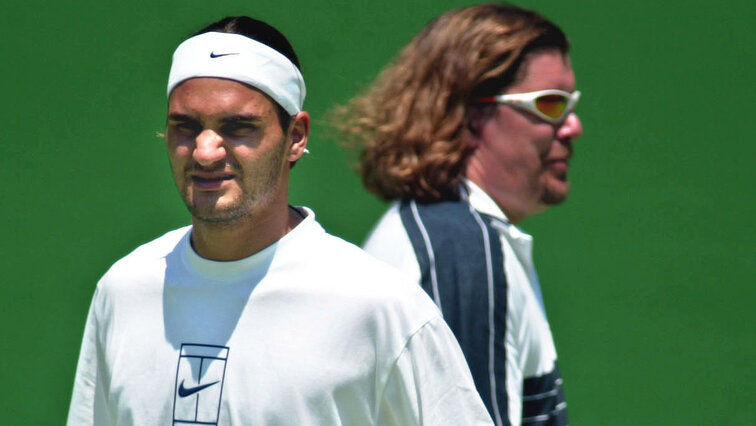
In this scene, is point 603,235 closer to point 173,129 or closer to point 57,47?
point 57,47

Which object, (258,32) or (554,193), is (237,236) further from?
(554,193)

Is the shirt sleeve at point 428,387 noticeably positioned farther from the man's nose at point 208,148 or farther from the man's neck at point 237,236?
the man's nose at point 208,148

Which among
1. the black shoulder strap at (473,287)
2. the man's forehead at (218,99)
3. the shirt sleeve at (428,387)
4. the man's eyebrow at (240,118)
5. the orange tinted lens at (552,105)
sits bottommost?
the shirt sleeve at (428,387)

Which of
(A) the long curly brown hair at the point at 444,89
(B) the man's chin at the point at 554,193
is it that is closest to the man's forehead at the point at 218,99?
(A) the long curly brown hair at the point at 444,89

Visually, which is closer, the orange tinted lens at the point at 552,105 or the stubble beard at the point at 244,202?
the stubble beard at the point at 244,202

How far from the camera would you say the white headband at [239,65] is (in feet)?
7.40

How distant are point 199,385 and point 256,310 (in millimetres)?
168

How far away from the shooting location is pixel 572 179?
171 inches

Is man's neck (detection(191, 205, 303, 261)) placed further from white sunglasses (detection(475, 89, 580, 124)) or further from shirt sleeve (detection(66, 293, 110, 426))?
white sunglasses (detection(475, 89, 580, 124))

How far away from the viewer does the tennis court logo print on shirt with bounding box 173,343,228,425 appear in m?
2.18

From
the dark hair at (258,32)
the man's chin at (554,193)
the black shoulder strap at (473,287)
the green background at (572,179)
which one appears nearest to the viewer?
the dark hair at (258,32)

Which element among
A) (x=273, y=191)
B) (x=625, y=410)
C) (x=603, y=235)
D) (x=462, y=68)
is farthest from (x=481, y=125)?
(x=625, y=410)

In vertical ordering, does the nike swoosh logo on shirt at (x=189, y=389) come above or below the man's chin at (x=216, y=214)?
below

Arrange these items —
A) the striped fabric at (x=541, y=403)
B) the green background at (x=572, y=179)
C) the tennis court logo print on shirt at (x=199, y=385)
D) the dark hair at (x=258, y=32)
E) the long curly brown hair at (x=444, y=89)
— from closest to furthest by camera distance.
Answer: the tennis court logo print on shirt at (x=199, y=385) < the dark hair at (x=258, y=32) < the striped fabric at (x=541, y=403) < the long curly brown hair at (x=444, y=89) < the green background at (x=572, y=179)
